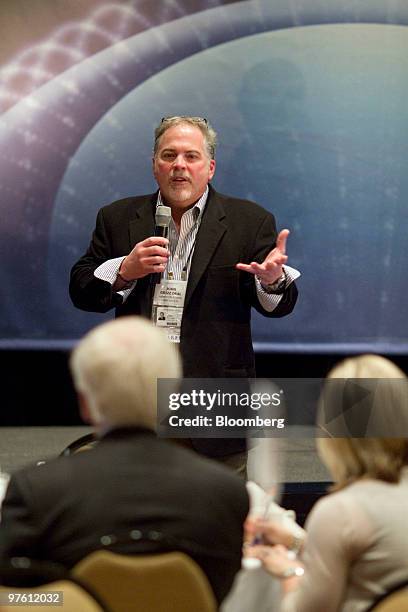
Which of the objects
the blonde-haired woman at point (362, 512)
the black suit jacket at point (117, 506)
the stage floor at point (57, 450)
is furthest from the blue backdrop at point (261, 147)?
the black suit jacket at point (117, 506)

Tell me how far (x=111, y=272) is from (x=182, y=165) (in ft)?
1.35

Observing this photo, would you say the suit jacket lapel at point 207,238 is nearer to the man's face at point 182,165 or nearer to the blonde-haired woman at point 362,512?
the man's face at point 182,165

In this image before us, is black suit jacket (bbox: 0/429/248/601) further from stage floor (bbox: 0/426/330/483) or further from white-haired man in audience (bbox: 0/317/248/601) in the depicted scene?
stage floor (bbox: 0/426/330/483)

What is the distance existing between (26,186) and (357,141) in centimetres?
228

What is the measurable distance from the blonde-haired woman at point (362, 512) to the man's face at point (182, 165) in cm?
128

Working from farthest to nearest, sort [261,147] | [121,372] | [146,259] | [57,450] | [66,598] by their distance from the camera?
[261,147]
[57,450]
[146,259]
[121,372]
[66,598]

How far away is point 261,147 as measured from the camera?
691 centimetres

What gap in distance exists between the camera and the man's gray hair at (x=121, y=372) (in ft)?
6.19

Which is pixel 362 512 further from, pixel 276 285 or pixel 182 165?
pixel 182 165

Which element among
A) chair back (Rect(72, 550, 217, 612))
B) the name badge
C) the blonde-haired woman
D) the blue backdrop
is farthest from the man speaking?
the blue backdrop

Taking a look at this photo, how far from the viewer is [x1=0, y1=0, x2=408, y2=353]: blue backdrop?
22.3 ft

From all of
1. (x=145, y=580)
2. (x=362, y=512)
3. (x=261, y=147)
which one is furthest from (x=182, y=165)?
(x=261, y=147)

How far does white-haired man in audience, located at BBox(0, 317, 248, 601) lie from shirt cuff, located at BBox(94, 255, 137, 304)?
1247mm

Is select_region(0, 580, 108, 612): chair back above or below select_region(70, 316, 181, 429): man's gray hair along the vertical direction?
below
